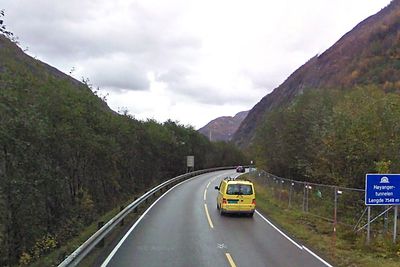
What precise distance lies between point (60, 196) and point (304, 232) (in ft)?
40.0

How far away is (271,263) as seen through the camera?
41.1 feet

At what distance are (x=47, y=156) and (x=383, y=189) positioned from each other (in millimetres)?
14936

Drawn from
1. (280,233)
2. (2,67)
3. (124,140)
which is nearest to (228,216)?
(280,233)

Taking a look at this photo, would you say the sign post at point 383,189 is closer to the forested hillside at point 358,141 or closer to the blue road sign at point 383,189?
the blue road sign at point 383,189

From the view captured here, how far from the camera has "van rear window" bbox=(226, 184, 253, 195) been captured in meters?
22.3

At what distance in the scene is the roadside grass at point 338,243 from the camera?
1341cm

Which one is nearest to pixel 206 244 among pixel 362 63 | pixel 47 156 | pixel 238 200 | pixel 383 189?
pixel 383 189

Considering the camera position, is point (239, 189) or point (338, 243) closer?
point (338, 243)

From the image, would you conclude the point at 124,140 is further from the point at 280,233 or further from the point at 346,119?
the point at 280,233

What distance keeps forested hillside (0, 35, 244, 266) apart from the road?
4.12 meters

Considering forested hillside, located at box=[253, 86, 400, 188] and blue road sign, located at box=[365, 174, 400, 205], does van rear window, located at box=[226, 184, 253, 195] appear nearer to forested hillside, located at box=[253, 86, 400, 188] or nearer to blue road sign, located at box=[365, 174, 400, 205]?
forested hillside, located at box=[253, 86, 400, 188]

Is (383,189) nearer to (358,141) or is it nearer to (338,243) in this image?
(338,243)

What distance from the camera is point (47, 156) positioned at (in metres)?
22.8

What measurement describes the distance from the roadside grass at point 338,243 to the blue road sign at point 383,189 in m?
1.27
